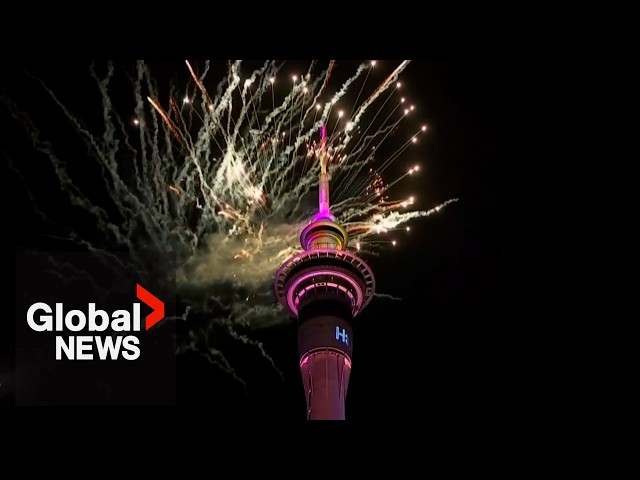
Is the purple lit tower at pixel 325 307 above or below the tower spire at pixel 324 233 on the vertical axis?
below

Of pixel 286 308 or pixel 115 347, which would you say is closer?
pixel 115 347

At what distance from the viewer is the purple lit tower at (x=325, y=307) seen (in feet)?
208

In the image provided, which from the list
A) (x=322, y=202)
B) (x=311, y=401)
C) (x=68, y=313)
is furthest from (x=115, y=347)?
(x=322, y=202)

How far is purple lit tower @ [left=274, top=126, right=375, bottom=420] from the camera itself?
63.5 m

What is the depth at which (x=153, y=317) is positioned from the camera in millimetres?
36500

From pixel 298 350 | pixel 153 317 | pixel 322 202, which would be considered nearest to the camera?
pixel 153 317

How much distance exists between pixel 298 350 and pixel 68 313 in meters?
39.2

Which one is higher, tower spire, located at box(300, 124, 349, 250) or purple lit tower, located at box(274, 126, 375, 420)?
tower spire, located at box(300, 124, 349, 250)

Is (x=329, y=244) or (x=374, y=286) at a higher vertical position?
(x=329, y=244)

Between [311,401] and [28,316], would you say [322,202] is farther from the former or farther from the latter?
[28,316]

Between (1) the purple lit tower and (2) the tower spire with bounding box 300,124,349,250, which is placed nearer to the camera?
(1) the purple lit tower

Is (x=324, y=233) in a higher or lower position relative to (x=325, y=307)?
higher

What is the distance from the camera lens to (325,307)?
213ft

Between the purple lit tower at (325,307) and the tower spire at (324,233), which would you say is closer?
the purple lit tower at (325,307)
